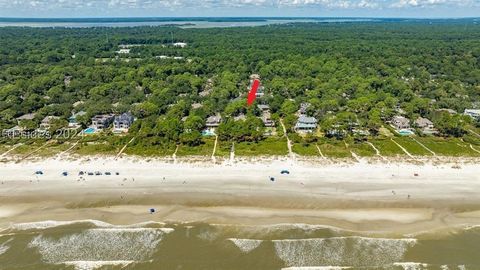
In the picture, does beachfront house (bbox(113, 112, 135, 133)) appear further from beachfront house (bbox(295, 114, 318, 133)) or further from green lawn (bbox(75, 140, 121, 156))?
beachfront house (bbox(295, 114, 318, 133))

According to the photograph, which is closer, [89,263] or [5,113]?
[89,263]

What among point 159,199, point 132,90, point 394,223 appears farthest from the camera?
point 132,90

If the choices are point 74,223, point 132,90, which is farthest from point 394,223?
point 132,90

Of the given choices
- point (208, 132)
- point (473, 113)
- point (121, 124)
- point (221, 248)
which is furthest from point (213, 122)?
point (473, 113)

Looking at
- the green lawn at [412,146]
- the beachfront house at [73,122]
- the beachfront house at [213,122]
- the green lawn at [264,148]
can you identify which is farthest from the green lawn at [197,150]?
the green lawn at [412,146]

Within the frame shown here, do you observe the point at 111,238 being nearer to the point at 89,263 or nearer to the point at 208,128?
the point at 89,263

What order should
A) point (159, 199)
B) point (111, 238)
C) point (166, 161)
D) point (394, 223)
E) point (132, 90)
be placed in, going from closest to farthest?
1. point (111, 238)
2. point (394, 223)
3. point (159, 199)
4. point (166, 161)
5. point (132, 90)

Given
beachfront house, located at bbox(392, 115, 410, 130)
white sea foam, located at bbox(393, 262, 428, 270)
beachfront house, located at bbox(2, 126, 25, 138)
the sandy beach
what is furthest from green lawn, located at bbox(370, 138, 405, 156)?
beachfront house, located at bbox(2, 126, 25, 138)

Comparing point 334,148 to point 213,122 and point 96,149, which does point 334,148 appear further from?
point 96,149
